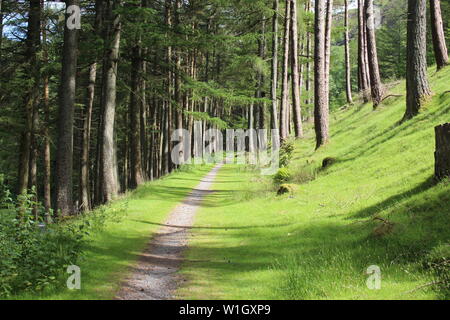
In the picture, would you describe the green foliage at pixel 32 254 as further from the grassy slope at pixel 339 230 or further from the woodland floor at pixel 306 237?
the grassy slope at pixel 339 230

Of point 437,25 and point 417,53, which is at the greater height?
point 437,25

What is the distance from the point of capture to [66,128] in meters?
12.9

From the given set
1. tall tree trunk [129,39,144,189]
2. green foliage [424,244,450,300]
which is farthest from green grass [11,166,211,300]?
green foliage [424,244,450,300]

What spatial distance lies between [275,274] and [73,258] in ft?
11.9

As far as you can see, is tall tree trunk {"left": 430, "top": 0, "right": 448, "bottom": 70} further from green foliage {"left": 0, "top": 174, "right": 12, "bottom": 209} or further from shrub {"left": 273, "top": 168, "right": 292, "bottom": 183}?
green foliage {"left": 0, "top": 174, "right": 12, "bottom": 209}

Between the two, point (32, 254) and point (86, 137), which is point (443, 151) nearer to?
point (32, 254)

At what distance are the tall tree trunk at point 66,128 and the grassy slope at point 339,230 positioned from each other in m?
4.09

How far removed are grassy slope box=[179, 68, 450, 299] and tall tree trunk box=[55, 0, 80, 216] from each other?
4094 mm

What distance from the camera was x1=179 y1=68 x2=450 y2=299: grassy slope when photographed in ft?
22.0

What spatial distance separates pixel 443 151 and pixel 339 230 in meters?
2.65

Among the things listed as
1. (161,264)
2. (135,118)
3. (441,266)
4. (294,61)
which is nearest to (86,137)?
(135,118)
